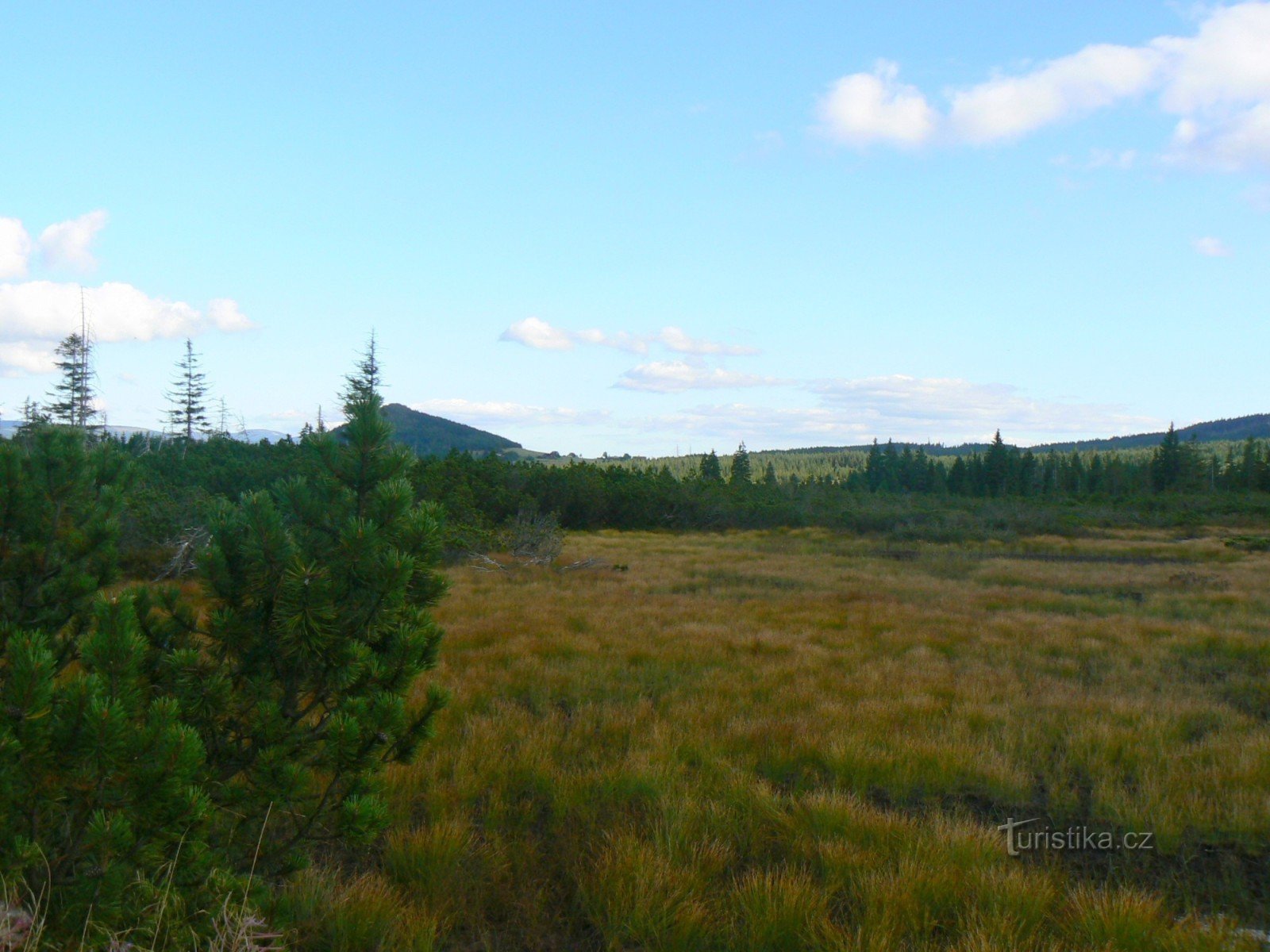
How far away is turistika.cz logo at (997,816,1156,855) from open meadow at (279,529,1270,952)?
0.08 meters

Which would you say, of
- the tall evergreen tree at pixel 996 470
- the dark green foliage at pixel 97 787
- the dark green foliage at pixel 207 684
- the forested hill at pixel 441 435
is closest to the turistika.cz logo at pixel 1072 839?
the dark green foliage at pixel 207 684

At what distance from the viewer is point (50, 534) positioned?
4312mm

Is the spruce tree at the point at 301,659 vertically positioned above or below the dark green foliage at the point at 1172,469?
below

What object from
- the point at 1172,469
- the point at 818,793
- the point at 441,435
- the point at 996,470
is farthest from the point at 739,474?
the point at 441,435

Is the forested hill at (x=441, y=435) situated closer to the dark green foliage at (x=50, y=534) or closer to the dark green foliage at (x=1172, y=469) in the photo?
the dark green foliage at (x=1172, y=469)

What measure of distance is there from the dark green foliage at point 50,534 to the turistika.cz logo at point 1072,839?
215 inches

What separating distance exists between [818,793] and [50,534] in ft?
16.0

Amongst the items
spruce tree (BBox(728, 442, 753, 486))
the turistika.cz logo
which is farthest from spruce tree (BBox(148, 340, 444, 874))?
spruce tree (BBox(728, 442, 753, 486))

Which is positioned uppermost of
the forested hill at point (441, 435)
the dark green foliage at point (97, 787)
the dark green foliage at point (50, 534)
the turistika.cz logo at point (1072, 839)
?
the forested hill at point (441, 435)

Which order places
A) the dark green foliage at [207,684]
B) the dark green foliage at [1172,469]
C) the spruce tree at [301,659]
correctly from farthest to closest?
the dark green foliage at [1172,469] → the spruce tree at [301,659] → the dark green foliage at [207,684]

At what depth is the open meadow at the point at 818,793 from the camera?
10.9ft

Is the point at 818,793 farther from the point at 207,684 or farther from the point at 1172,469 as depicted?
the point at 1172,469

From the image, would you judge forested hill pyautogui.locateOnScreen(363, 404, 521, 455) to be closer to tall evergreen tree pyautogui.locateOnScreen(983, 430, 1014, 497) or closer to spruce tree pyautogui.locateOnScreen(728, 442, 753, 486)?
spruce tree pyautogui.locateOnScreen(728, 442, 753, 486)

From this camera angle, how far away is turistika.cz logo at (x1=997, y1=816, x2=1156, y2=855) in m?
4.26
